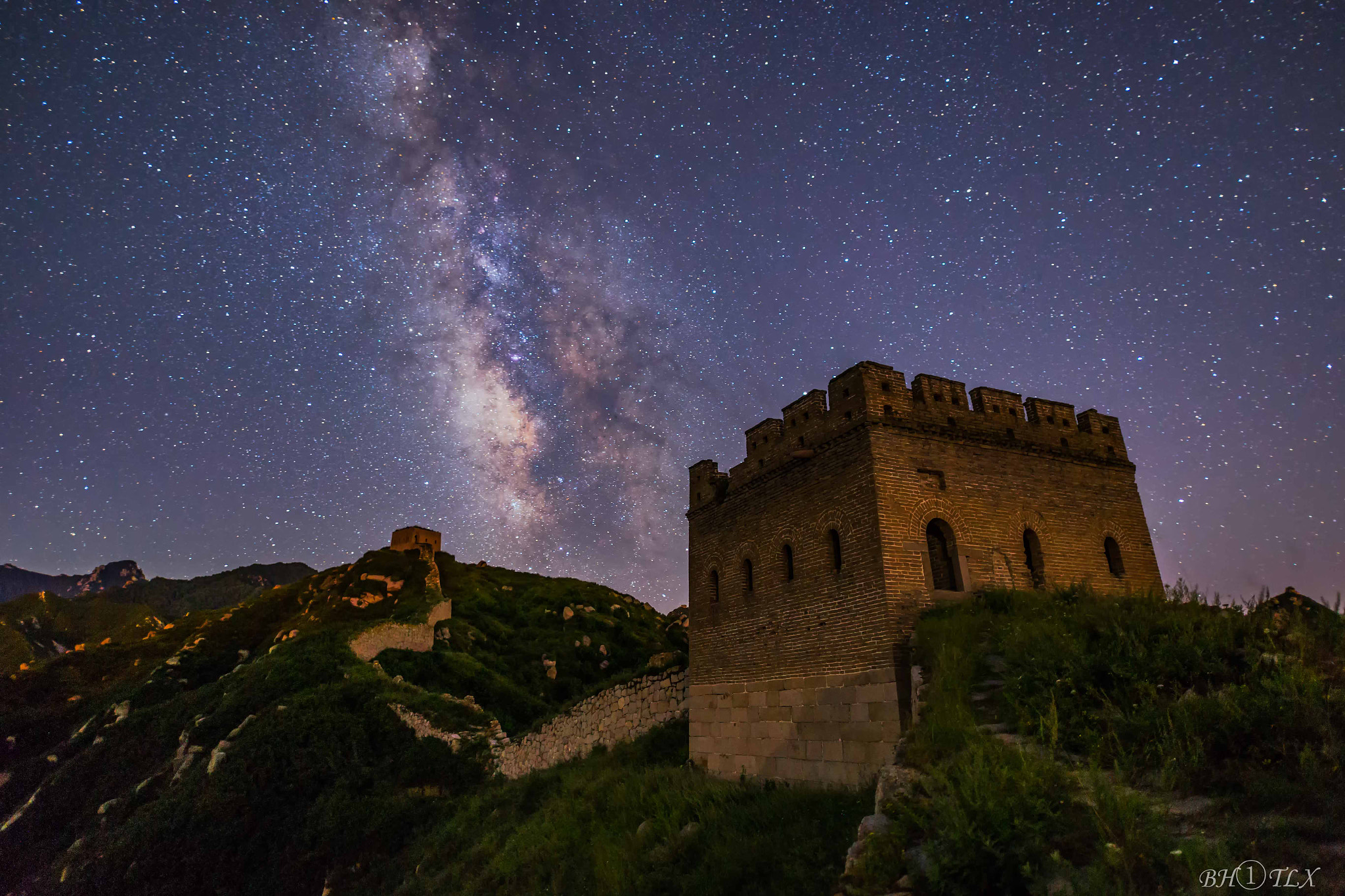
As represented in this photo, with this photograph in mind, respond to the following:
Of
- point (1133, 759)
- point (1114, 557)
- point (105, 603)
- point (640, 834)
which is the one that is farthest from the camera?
point (105, 603)

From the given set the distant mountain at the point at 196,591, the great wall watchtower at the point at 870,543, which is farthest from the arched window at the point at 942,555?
the distant mountain at the point at 196,591

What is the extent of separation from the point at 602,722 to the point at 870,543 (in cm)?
1244

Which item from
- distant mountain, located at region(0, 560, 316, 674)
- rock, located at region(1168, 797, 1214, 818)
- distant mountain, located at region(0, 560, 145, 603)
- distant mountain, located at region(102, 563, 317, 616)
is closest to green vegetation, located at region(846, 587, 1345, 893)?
rock, located at region(1168, 797, 1214, 818)

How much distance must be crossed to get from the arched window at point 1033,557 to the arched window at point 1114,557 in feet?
6.46

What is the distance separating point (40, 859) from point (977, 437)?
1363 inches

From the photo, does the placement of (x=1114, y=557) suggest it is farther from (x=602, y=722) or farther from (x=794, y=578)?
(x=602, y=722)

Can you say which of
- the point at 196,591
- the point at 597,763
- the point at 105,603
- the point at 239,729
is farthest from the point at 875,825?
the point at 196,591

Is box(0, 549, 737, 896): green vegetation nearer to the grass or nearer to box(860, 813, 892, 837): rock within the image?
the grass

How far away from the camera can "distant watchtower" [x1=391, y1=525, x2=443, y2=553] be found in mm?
55812

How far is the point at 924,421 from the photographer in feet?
45.0

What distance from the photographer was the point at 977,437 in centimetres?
1408

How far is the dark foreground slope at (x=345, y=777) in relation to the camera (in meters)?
12.7

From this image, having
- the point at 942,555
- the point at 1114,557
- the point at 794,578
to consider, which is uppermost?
the point at 1114,557

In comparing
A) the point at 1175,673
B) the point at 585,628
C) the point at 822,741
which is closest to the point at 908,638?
the point at 822,741
